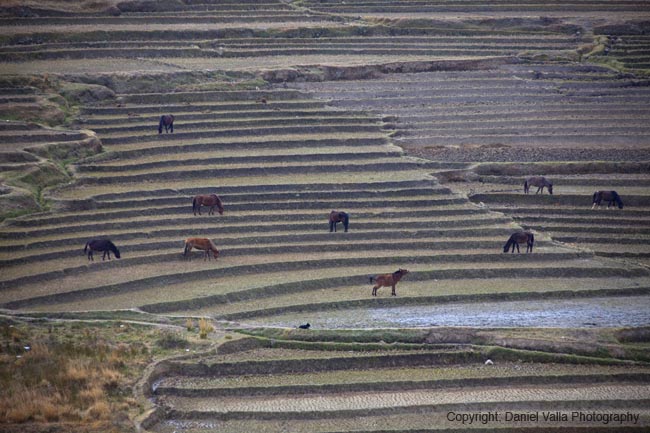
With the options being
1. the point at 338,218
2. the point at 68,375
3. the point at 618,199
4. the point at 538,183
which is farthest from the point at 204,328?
the point at 618,199

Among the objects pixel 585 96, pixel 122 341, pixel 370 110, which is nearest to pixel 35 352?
pixel 122 341

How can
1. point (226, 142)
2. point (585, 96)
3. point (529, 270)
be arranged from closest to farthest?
point (529, 270) < point (226, 142) < point (585, 96)

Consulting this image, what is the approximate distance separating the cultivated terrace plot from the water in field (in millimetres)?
83

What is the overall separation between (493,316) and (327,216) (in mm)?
6478

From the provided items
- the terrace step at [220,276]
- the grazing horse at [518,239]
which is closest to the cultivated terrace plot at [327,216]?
the terrace step at [220,276]

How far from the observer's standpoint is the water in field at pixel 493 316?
65.9 ft

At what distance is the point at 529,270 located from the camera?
23391mm

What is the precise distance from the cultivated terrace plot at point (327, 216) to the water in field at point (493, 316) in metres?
0.08

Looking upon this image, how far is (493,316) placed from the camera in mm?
20703

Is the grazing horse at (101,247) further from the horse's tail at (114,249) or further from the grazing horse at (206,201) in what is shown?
the grazing horse at (206,201)

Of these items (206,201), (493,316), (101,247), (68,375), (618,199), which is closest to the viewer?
(68,375)

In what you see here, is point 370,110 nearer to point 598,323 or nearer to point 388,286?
point 388,286

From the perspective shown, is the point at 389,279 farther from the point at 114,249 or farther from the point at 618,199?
the point at 618,199

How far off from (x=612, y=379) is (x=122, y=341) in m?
9.45
